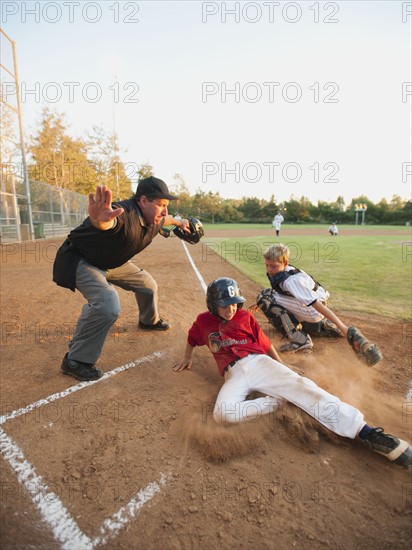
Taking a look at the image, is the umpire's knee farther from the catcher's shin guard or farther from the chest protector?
the catcher's shin guard

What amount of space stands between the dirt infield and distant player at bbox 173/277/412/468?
0.11m

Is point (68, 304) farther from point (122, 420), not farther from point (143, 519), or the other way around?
point (143, 519)

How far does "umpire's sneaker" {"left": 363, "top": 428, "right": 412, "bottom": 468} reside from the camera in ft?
6.81

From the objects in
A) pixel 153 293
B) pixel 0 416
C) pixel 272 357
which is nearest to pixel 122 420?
pixel 0 416

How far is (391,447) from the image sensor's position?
209 cm

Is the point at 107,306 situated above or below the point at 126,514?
above

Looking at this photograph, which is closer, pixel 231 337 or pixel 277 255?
pixel 231 337

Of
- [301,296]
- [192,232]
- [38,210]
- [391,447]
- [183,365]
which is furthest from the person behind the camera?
[38,210]

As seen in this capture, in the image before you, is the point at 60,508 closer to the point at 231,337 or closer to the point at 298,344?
the point at 231,337

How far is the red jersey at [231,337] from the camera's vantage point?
9.70 ft

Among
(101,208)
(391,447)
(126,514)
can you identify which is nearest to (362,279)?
(391,447)

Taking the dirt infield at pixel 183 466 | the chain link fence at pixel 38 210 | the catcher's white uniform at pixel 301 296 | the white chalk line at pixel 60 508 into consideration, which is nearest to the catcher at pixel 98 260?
the dirt infield at pixel 183 466

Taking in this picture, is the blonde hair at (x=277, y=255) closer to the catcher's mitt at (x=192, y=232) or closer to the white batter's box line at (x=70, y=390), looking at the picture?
the catcher's mitt at (x=192, y=232)

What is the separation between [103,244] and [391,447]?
2.86m
